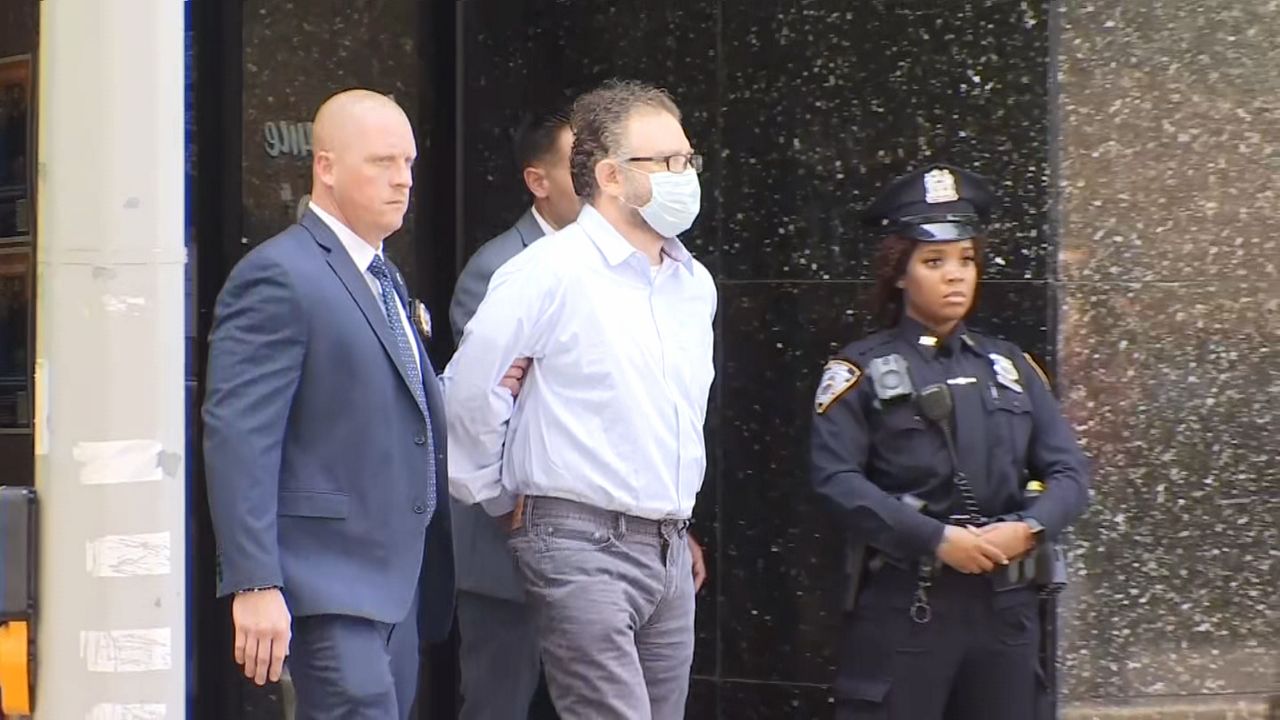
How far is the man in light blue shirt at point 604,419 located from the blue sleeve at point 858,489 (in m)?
0.33

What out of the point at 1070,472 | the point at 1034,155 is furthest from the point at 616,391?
the point at 1034,155

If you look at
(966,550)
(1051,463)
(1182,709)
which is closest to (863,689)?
(966,550)

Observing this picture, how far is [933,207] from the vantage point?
4.61 meters

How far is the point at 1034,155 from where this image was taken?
5.29 meters

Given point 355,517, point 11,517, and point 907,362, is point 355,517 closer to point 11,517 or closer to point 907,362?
point 11,517

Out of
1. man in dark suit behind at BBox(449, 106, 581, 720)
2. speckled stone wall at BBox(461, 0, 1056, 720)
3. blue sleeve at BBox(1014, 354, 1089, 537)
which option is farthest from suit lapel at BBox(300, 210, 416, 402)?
speckled stone wall at BBox(461, 0, 1056, 720)

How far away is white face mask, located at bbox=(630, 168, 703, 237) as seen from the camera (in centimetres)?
427

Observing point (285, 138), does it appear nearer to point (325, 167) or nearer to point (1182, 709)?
point (325, 167)

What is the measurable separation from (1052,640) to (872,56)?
1.75m

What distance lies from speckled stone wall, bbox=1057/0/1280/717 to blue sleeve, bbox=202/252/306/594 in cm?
249

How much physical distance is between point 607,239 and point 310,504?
38.9 inches

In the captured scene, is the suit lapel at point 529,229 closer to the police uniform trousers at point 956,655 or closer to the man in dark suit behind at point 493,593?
the man in dark suit behind at point 493,593

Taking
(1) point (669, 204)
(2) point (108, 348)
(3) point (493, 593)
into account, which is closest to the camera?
(2) point (108, 348)

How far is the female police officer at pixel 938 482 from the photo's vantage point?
171 inches
